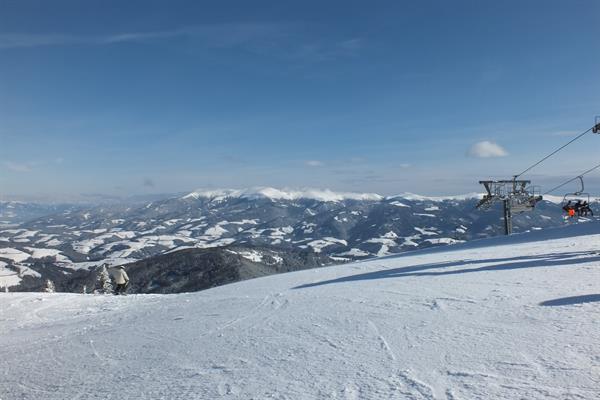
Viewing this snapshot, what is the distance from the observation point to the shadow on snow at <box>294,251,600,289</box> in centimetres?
1384

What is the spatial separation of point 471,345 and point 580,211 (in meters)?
26.3

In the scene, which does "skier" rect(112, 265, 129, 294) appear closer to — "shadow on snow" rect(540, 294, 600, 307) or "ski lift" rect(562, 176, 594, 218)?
"shadow on snow" rect(540, 294, 600, 307)

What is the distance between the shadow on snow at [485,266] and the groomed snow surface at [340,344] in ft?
2.31

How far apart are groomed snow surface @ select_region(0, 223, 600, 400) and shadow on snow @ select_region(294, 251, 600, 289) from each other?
27.8 inches

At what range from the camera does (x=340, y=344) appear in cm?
695

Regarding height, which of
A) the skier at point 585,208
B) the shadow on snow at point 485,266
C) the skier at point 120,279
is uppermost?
the skier at point 585,208

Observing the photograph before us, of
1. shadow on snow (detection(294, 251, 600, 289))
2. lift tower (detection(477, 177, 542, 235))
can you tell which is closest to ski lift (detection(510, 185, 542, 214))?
lift tower (detection(477, 177, 542, 235))

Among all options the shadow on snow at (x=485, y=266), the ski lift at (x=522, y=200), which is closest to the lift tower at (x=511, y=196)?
the ski lift at (x=522, y=200)

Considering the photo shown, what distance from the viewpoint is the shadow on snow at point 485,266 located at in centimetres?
1384

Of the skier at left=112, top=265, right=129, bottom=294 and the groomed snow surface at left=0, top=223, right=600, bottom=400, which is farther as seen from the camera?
the skier at left=112, top=265, right=129, bottom=294

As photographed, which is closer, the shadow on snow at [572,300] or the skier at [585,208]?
the shadow on snow at [572,300]

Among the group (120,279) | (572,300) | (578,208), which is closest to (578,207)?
(578,208)

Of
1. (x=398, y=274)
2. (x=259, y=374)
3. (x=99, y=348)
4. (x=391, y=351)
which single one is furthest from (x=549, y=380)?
(x=398, y=274)

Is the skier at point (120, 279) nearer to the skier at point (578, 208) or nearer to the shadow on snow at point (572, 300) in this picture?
the shadow on snow at point (572, 300)
